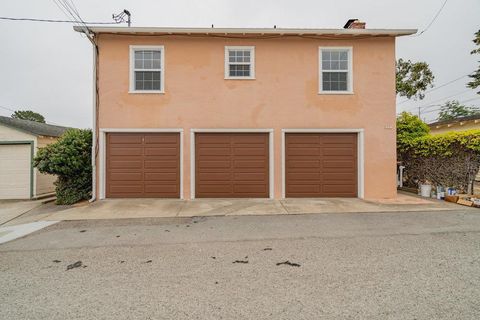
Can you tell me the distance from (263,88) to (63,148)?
713 centimetres

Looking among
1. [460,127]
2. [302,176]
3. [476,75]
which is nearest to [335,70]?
[302,176]

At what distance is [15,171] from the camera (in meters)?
10.0

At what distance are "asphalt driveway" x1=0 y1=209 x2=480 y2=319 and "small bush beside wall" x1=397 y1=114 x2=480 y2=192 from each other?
13.0 ft

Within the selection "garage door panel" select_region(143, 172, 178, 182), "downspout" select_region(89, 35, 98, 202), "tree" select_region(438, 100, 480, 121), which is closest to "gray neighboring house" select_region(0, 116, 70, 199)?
"downspout" select_region(89, 35, 98, 202)

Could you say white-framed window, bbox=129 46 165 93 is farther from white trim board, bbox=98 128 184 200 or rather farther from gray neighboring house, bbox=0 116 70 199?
gray neighboring house, bbox=0 116 70 199

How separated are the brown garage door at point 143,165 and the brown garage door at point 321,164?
420 centimetres

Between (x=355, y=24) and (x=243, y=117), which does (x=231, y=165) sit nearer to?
(x=243, y=117)

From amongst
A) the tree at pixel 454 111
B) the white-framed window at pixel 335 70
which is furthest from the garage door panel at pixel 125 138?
the tree at pixel 454 111

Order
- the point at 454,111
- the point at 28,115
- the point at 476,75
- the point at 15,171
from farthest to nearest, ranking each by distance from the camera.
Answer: the point at 28,115 < the point at 454,111 < the point at 476,75 < the point at 15,171

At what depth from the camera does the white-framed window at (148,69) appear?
28.6 ft

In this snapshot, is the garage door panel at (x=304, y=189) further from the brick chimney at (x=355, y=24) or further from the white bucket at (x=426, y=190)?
the brick chimney at (x=355, y=24)

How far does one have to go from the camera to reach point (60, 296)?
275cm

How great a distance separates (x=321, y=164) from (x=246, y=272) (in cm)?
635

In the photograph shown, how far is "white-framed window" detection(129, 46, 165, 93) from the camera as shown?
8711 mm
